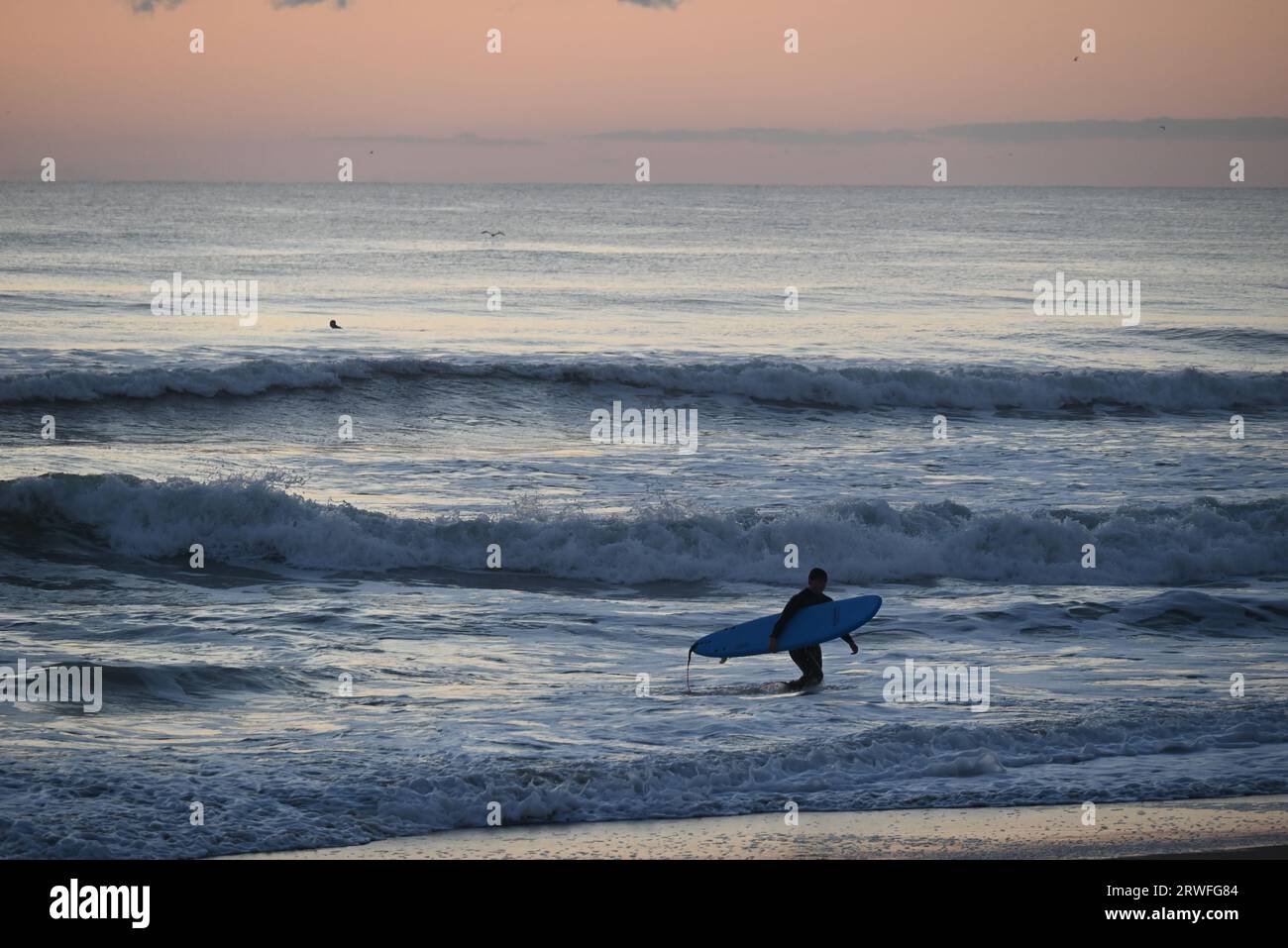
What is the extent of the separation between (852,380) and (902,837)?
75.4 ft

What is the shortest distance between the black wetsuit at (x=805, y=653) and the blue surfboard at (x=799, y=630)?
6 cm

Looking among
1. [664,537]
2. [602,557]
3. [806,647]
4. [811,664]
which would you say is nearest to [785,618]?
[806,647]

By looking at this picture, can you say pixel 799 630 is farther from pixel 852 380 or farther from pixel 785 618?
pixel 852 380

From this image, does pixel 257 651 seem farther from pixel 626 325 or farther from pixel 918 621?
pixel 626 325

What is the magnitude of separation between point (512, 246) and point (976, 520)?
2222 inches

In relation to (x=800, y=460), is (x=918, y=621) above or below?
below

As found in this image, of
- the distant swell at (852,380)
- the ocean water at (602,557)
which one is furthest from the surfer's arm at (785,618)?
the distant swell at (852,380)

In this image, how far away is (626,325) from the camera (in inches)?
1575

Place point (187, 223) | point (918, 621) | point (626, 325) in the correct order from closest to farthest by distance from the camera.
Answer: point (918, 621) → point (626, 325) → point (187, 223)

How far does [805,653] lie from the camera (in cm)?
1255

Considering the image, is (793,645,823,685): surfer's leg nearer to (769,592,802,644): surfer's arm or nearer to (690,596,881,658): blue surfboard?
(690,596,881,658): blue surfboard

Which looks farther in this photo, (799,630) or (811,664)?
(799,630)
